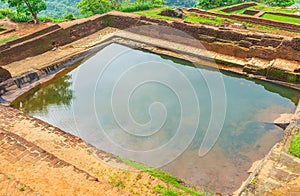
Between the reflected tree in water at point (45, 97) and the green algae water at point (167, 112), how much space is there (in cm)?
4

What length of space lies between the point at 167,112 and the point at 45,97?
5.49m

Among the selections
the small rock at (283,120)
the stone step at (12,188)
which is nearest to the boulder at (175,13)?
the small rock at (283,120)

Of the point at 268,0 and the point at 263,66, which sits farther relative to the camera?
the point at 268,0

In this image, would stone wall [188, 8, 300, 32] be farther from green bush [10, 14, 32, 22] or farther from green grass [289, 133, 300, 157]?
green bush [10, 14, 32, 22]

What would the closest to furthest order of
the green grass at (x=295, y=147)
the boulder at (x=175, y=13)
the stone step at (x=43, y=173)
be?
1. the stone step at (x=43, y=173)
2. the green grass at (x=295, y=147)
3. the boulder at (x=175, y=13)

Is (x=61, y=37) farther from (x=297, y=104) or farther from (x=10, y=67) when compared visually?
(x=297, y=104)

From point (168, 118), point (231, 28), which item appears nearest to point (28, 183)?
point (168, 118)

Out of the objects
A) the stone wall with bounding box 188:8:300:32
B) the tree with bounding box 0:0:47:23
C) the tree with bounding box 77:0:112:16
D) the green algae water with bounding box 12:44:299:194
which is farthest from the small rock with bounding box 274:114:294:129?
the tree with bounding box 77:0:112:16

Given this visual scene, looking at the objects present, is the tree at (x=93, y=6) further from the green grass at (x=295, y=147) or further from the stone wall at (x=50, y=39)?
the green grass at (x=295, y=147)

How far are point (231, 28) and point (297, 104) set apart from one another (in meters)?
6.01

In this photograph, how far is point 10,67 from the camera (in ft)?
46.5

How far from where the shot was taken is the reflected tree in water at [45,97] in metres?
12.3

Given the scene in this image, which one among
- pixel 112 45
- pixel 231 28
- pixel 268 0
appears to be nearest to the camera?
pixel 231 28

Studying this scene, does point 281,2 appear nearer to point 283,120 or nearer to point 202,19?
point 202,19
